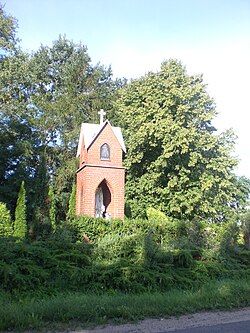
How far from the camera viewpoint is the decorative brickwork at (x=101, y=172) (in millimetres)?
24234

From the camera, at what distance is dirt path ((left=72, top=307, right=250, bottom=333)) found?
6.60 meters

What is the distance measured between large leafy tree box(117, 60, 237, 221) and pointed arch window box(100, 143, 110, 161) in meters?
4.85

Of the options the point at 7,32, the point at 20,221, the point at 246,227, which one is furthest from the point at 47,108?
the point at 246,227

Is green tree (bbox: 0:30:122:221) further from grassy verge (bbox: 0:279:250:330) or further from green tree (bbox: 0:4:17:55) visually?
grassy verge (bbox: 0:279:250:330)

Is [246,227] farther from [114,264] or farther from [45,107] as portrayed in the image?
[45,107]

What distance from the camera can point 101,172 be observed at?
24.6 metres

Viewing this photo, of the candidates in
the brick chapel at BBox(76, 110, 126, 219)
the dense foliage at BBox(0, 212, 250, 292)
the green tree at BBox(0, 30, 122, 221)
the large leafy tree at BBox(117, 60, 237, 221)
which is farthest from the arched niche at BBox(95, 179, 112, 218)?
the dense foliage at BBox(0, 212, 250, 292)

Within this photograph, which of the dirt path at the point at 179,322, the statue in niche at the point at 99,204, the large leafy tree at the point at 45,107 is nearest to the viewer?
the dirt path at the point at 179,322

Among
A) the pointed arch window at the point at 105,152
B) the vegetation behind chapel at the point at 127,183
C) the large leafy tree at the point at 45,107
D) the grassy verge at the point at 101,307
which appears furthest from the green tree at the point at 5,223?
the grassy verge at the point at 101,307

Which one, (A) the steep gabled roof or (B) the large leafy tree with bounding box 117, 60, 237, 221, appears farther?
(B) the large leafy tree with bounding box 117, 60, 237, 221

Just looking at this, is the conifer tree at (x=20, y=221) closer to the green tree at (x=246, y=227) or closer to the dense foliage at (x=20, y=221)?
the dense foliage at (x=20, y=221)

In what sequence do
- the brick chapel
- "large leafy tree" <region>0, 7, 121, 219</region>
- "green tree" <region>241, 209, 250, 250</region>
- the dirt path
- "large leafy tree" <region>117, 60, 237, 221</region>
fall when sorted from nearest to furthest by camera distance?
the dirt path, "green tree" <region>241, 209, 250, 250</region>, the brick chapel, "large leafy tree" <region>117, 60, 237, 221</region>, "large leafy tree" <region>0, 7, 121, 219</region>

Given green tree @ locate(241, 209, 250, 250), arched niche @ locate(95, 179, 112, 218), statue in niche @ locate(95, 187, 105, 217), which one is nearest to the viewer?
green tree @ locate(241, 209, 250, 250)

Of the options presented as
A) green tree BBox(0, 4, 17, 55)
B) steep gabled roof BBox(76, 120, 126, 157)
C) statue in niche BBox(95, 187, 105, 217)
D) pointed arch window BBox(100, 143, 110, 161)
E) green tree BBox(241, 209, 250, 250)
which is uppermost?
green tree BBox(0, 4, 17, 55)
